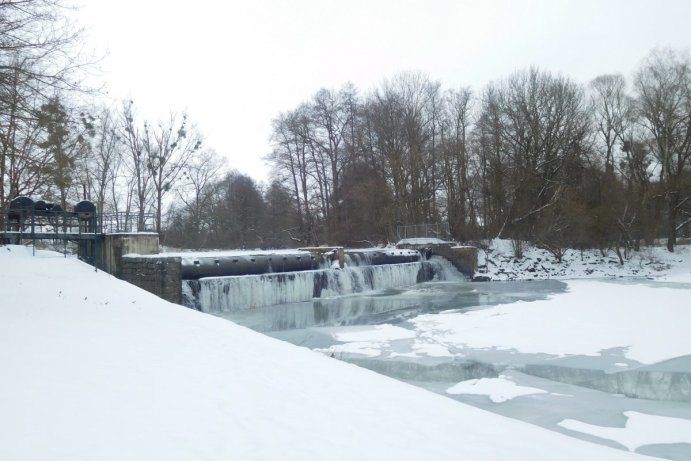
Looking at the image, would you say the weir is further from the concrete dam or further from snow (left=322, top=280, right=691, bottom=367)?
snow (left=322, top=280, right=691, bottom=367)

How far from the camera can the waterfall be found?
721 inches

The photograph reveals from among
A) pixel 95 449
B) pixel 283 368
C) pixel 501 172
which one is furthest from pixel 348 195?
pixel 95 449

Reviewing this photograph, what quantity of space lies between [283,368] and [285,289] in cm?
1486

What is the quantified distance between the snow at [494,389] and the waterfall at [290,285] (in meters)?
12.0

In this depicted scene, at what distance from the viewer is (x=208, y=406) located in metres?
4.21

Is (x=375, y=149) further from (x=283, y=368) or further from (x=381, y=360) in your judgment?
(x=283, y=368)

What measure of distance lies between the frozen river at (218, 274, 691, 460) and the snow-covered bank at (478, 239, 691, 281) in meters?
9.25

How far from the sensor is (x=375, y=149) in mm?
37938

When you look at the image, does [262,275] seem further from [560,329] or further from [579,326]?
[579,326]

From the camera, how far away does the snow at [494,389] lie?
298 inches

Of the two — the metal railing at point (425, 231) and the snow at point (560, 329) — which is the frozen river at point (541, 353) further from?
the metal railing at point (425, 231)

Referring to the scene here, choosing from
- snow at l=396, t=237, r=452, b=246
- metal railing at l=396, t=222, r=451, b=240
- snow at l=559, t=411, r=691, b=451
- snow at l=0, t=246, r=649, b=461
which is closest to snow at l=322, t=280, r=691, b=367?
snow at l=559, t=411, r=691, b=451

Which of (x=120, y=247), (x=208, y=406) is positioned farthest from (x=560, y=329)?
(x=120, y=247)

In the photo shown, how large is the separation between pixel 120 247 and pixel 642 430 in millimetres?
17232
